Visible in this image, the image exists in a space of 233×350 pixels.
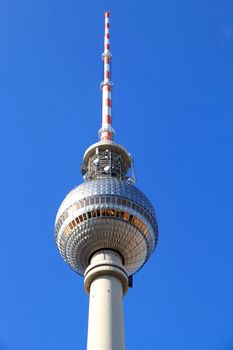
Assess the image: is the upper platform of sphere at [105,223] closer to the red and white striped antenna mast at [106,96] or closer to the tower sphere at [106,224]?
the tower sphere at [106,224]

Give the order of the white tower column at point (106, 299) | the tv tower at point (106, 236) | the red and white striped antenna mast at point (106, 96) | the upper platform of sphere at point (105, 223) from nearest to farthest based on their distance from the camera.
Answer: the white tower column at point (106, 299) → the tv tower at point (106, 236) → the upper platform of sphere at point (105, 223) → the red and white striped antenna mast at point (106, 96)

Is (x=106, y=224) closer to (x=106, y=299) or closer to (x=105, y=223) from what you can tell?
(x=105, y=223)

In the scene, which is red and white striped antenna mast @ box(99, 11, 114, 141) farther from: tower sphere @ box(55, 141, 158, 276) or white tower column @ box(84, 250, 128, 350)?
white tower column @ box(84, 250, 128, 350)

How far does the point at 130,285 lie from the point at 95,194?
307 inches

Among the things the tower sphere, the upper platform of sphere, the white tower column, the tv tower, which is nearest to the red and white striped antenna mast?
the tv tower

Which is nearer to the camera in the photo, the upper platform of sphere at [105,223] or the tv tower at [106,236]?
the tv tower at [106,236]

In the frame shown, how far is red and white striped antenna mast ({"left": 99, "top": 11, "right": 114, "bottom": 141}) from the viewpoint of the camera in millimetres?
51397

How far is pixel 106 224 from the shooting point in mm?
41500

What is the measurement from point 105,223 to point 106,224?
0.11 m

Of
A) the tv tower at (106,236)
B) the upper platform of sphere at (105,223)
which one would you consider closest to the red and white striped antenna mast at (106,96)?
the tv tower at (106,236)

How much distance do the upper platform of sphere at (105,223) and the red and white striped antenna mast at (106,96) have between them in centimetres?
816

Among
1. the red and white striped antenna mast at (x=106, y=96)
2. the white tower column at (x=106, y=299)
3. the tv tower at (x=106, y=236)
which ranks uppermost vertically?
the red and white striped antenna mast at (x=106, y=96)

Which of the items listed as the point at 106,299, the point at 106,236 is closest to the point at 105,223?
the point at 106,236

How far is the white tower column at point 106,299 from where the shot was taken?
36.0 m
